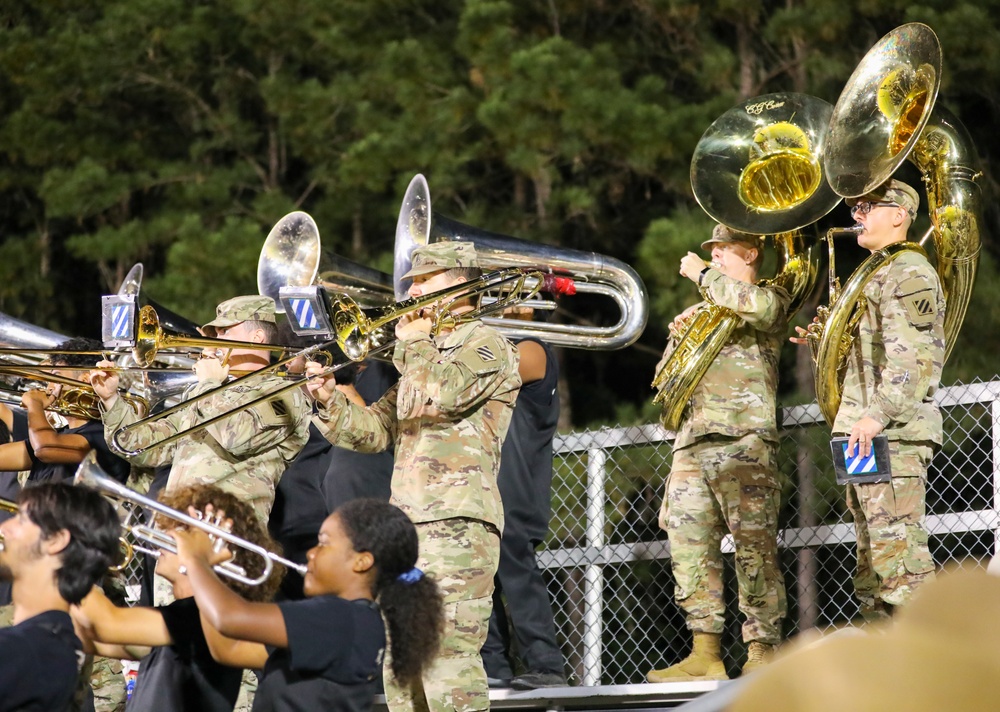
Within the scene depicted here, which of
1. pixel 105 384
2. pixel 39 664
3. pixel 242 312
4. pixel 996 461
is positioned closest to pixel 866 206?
pixel 996 461

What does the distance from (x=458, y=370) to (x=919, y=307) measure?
1678mm

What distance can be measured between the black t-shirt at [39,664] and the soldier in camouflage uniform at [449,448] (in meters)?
1.44

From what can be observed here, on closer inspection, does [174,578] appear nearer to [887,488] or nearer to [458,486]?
[458,486]

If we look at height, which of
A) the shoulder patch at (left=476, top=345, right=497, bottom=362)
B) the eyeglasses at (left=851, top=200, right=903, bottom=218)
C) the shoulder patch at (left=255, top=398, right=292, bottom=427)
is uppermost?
the eyeglasses at (left=851, top=200, right=903, bottom=218)

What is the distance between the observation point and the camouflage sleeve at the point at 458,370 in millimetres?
4527

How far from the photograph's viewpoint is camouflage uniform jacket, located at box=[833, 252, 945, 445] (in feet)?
15.9

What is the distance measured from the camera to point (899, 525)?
474cm

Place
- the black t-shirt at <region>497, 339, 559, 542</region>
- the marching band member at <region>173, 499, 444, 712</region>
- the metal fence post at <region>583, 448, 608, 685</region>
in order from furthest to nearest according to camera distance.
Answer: the metal fence post at <region>583, 448, 608, 685</region> → the black t-shirt at <region>497, 339, 559, 542</region> → the marching band member at <region>173, 499, 444, 712</region>

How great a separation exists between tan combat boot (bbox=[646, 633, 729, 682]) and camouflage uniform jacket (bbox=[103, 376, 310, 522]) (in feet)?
5.49

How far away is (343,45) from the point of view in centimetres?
1388

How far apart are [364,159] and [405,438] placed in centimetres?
868

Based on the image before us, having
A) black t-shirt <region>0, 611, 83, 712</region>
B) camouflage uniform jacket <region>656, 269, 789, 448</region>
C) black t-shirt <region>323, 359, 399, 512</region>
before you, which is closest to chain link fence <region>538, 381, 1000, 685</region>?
camouflage uniform jacket <region>656, 269, 789, 448</region>

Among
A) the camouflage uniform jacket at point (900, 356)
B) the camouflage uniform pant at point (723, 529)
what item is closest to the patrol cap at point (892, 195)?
the camouflage uniform jacket at point (900, 356)

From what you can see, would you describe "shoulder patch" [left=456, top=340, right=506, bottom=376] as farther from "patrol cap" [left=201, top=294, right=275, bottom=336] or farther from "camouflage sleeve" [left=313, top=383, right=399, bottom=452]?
"patrol cap" [left=201, top=294, right=275, bottom=336]
